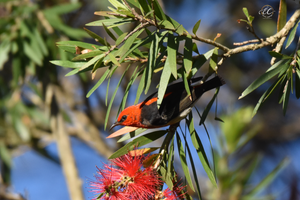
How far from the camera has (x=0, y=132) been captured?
2570 mm

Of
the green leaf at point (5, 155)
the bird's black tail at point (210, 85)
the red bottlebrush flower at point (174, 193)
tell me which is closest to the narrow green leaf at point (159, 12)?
the bird's black tail at point (210, 85)

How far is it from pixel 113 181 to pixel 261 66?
4.00 m

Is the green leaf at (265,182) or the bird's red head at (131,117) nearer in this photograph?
the bird's red head at (131,117)

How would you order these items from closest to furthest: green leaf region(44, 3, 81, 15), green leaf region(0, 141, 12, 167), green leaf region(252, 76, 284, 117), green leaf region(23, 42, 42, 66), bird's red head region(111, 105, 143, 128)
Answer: green leaf region(252, 76, 284, 117), bird's red head region(111, 105, 143, 128), green leaf region(23, 42, 42, 66), green leaf region(44, 3, 81, 15), green leaf region(0, 141, 12, 167)

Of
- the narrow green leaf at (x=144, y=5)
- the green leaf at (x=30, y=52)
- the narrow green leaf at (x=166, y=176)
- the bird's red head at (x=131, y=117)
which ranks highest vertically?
the green leaf at (x=30, y=52)

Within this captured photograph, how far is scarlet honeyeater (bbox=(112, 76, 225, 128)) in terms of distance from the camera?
849mm

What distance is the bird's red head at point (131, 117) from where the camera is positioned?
91 centimetres

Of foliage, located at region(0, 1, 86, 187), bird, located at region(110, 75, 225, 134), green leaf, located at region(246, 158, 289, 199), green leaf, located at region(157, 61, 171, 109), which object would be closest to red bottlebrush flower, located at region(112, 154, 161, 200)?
bird, located at region(110, 75, 225, 134)

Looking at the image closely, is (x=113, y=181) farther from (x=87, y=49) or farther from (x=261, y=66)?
(x=261, y=66)

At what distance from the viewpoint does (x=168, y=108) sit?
2.83 feet

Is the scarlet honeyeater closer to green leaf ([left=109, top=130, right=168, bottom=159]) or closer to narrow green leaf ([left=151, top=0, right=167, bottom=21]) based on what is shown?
green leaf ([left=109, top=130, right=168, bottom=159])

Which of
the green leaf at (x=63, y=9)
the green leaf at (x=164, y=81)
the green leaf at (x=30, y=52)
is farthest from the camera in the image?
the green leaf at (x=63, y=9)

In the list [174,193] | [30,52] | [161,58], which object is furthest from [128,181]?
[30,52]

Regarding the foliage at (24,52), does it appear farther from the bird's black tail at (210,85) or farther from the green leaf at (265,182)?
the green leaf at (265,182)
